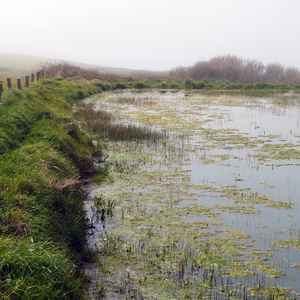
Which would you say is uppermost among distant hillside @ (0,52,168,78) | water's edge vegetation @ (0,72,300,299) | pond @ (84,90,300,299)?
distant hillside @ (0,52,168,78)

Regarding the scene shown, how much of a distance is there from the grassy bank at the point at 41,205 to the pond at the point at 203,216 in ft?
1.79

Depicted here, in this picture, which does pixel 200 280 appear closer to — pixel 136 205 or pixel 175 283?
pixel 175 283

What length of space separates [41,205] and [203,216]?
2551 mm

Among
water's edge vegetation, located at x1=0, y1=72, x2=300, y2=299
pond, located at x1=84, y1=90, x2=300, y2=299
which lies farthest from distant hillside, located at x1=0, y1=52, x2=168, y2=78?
pond, located at x1=84, y1=90, x2=300, y2=299

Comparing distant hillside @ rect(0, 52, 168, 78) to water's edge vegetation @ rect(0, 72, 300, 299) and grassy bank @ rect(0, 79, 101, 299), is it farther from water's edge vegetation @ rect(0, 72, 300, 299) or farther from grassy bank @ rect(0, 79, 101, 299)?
grassy bank @ rect(0, 79, 101, 299)

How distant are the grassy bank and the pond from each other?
1.79 feet

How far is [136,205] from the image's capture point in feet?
24.2

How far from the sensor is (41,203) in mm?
5883

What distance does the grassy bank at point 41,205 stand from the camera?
393 cm

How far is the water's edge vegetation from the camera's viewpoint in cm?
394

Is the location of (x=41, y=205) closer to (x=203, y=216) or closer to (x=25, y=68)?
(x=203, y=216)

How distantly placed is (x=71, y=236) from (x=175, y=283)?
163cm

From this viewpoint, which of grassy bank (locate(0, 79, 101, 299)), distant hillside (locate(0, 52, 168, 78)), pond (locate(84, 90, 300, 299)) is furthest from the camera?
distant hillside (locate(0, 52, 168, 78))

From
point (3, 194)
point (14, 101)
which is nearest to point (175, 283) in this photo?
point (3, 194)
